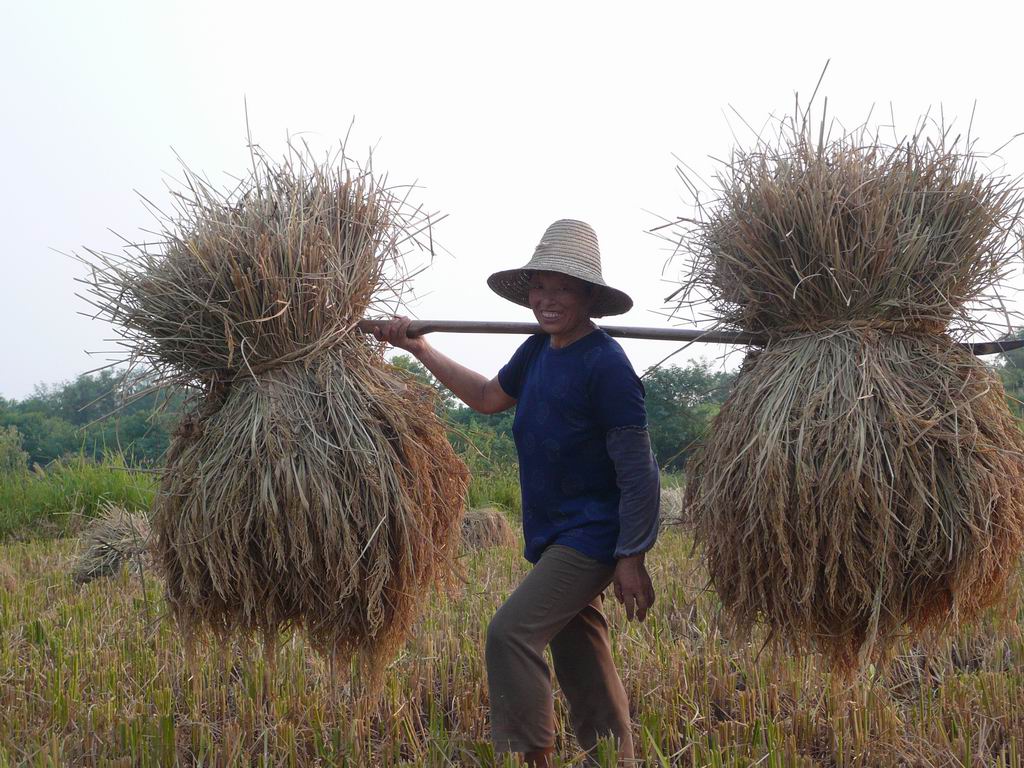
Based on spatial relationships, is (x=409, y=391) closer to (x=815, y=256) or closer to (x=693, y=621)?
(x=815, y=256)

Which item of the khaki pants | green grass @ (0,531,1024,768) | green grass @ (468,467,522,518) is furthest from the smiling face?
green grass @ (468,467,522,518)

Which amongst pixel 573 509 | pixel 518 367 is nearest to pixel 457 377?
pixel 518 367

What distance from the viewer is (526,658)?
2.60m

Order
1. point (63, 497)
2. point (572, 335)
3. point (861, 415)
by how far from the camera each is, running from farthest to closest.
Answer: point (63, 497), point (572, 335), point (861, 415)

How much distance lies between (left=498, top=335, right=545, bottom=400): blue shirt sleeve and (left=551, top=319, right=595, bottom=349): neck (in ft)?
0.54

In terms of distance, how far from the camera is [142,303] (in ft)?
9.52

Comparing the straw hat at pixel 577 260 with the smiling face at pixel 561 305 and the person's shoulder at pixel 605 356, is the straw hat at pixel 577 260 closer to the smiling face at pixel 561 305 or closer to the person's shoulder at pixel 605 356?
the smiling face at pixel 561 305

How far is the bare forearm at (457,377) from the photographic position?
324 centimetres

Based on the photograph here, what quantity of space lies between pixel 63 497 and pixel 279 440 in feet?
20.7

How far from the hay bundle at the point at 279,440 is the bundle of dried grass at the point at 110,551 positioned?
2840 mm

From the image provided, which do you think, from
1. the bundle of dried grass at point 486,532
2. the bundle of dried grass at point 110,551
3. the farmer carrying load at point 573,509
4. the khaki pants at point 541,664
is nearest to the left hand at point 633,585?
the farmer carrying load at point 573,509

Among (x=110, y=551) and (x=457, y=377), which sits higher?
(x=457, y=377)

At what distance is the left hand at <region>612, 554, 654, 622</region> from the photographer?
2621 mm

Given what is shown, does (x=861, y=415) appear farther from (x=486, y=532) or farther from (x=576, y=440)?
(x=486, y=532)
